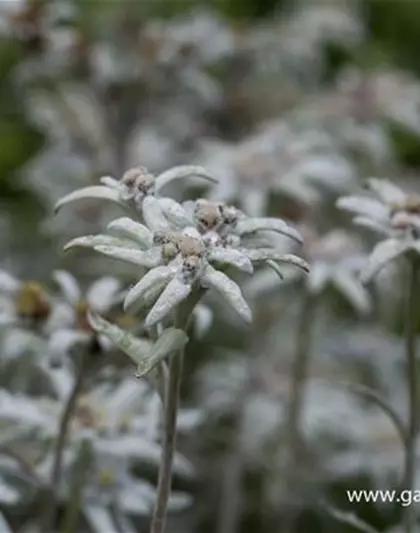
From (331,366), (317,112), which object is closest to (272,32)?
(317,112)

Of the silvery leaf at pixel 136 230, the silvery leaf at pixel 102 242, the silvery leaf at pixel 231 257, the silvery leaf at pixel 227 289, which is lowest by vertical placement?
the silvery leaf at pixel 227 289

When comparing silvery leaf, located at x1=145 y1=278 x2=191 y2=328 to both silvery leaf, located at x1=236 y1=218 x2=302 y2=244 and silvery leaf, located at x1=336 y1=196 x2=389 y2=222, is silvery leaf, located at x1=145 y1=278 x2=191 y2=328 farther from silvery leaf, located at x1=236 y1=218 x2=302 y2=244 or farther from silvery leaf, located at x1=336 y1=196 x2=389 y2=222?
A: silvery leaf, located at x1=336 y1=196 x2=389 y2=222

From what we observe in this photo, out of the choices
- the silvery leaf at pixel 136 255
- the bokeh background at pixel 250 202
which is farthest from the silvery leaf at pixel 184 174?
the bokeh background at pixel 250 202

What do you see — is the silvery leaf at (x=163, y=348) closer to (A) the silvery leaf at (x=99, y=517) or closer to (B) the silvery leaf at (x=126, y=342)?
(B) the silvery leaf at (x=126, y=342)

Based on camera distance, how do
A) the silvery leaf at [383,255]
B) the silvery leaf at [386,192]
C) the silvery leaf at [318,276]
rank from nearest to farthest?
the silvery leaf at [383,255], the silvery leaf at [386,192], the silvery leaf at [318,276]

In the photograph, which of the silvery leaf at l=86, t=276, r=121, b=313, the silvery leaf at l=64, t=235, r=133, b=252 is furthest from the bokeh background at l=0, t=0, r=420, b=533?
the silvery leaf at l=64, t=235, r=133, b=252

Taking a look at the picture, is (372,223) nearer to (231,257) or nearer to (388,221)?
(388,221)

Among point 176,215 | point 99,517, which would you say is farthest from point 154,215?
point 99,517
